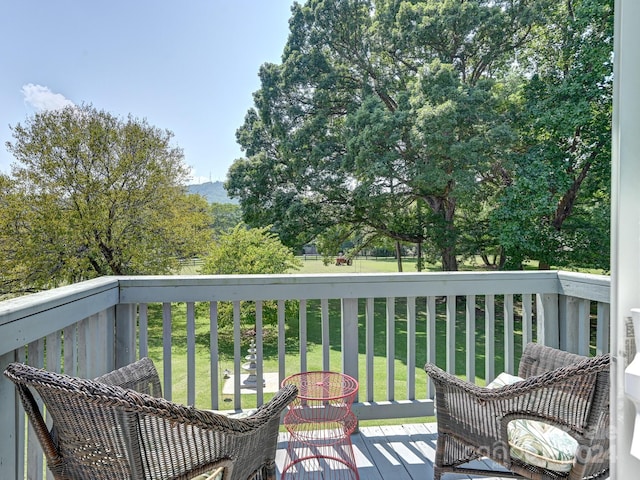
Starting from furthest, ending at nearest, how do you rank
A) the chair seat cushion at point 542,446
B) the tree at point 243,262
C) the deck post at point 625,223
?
the tree at point 243,262
the chair seat cushion at point 542,446
the deck post at point 625,223

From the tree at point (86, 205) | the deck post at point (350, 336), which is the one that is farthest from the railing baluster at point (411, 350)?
the tree at point (86, 205)

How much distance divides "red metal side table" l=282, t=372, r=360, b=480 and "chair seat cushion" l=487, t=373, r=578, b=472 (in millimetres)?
699

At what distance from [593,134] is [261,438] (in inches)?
380

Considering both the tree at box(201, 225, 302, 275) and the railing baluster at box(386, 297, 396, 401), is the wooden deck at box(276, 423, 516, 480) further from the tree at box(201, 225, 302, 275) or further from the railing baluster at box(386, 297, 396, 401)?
the tree at box(201, 225, 302, 275)

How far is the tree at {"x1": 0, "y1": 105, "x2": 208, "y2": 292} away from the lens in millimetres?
7957

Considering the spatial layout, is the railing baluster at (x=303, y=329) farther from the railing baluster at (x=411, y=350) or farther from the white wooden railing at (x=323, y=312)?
the railing baluster at (x=411, y=350)

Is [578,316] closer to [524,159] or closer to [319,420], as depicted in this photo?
[319,420]

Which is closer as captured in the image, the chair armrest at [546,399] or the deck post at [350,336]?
the chair armrest at [546,399]

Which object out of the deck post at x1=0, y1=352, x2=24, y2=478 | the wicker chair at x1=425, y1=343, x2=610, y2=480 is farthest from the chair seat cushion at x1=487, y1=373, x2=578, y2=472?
the deck post at x1=0, y1=352, x2=24, y2=478

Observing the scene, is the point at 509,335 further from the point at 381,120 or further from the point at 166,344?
the point at 381,120

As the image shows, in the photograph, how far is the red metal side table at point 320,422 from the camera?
1868 millimetres

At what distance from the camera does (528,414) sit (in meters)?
1.27

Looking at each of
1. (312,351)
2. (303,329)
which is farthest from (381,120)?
(303,329)

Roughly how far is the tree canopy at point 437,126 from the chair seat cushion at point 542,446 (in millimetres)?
7262
